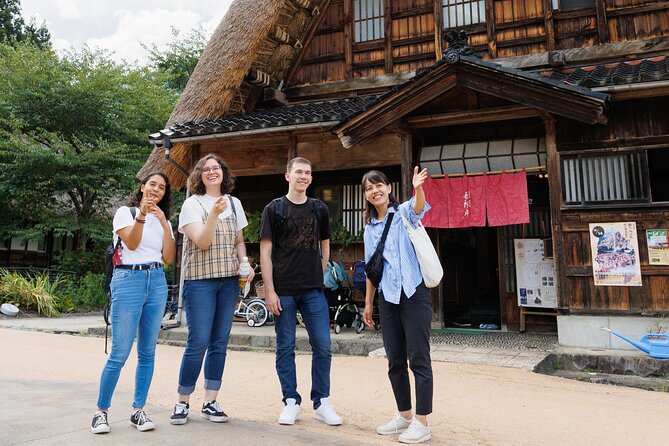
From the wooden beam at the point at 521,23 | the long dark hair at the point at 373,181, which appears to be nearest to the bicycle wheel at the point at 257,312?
the long dark hair at the point at 373,181

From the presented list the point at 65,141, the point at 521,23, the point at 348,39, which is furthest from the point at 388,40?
the point at 65,141

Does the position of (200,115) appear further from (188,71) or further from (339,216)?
(188,71)

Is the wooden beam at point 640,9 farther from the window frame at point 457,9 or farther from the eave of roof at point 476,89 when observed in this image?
the eave of roof at point 476,89

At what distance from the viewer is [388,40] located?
9.44m

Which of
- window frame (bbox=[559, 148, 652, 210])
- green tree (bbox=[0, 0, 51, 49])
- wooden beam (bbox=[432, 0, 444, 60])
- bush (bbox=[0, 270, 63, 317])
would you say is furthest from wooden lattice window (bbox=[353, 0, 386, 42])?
green tree (bbox=[0, 0, 51, 49])

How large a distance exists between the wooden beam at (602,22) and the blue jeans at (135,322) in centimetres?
833

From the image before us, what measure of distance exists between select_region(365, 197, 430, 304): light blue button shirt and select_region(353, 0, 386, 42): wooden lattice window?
7.48 m

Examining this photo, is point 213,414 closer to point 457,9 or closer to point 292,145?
point 292,145

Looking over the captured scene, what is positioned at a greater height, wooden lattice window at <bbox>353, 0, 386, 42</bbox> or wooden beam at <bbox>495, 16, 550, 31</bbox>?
wooden lattice window at <bbox>353, 0, 386, 42</bbox>

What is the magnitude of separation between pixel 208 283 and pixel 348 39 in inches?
315

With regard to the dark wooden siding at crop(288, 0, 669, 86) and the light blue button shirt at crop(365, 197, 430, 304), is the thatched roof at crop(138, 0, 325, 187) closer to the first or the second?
the dark wooden siding at crop(288, 0, 669, 86)

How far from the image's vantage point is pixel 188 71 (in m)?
22.4

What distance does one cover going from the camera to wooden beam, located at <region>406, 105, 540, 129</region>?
6521 millimetres

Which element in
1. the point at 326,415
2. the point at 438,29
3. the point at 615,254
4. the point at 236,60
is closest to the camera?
the point at 326,415
